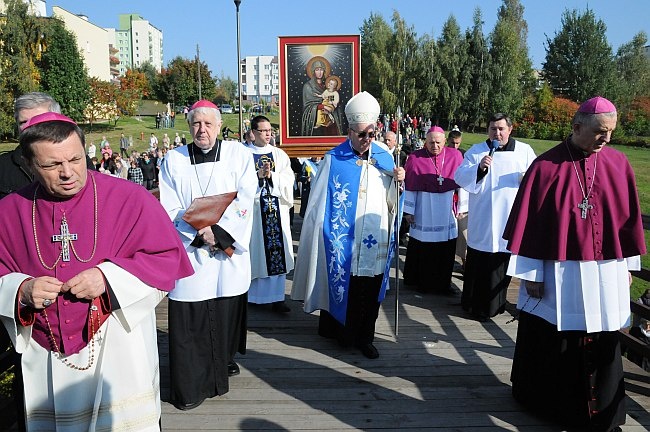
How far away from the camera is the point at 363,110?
16.1 ft

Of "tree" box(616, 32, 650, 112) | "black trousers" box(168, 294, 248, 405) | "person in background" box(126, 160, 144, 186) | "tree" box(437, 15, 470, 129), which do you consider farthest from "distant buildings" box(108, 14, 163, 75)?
"black trousers" box(168, 294, 248, 405)

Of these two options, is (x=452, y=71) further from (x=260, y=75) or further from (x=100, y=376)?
(x=260, y=75)

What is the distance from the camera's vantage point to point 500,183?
6.05 metres

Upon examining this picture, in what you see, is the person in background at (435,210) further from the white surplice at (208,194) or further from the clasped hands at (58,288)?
the clasped hands at (58,288)

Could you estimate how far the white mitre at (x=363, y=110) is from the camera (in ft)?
16.1

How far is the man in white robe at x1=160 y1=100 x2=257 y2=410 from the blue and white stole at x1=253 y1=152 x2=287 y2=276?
209 centimetres

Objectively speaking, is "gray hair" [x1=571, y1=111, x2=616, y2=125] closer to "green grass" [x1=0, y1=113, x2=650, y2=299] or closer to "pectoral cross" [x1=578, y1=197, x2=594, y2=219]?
"pectoral cross" [x1=578, y1=197, x2=594, y2=219]

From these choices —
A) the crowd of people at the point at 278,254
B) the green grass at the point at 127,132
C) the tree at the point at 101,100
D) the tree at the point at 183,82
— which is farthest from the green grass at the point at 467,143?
the crowd of people at the point at 278,254

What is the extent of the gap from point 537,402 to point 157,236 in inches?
111

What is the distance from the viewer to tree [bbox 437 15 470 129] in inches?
1852

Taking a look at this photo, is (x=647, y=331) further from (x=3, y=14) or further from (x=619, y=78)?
(x=619, y=78)

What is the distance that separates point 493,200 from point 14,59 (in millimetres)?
40834

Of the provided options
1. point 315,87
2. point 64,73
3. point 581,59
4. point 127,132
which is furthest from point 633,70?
point 315,87

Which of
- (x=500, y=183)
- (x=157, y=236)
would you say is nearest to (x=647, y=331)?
(x=500, y=183)
